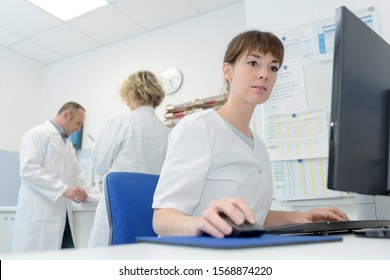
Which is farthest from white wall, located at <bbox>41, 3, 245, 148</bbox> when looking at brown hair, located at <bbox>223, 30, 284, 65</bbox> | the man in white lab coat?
brown hair, located at <bbox>223, 30, 284, 65</bbox>

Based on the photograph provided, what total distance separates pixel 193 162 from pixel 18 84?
334 cm

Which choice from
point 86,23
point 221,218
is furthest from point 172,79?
point 221,218

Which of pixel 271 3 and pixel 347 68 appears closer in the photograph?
pixel 347 68

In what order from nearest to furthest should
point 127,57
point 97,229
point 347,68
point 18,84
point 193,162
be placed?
point 347,68, point 193,162, point 97,229, point 127,57, point 18,84

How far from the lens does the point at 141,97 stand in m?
1.67

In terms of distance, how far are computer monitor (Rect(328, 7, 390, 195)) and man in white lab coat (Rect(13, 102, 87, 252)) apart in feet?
5.68

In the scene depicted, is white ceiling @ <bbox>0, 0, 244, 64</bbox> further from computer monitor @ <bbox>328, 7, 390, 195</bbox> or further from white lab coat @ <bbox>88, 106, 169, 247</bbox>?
computer monitor @ <bbox>328, 7, 390, 195</bbox>

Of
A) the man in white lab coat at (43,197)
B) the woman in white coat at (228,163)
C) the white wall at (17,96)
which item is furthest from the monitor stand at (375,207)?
the white wall at (17,96)

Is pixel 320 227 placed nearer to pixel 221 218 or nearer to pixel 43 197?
pixel 221 218

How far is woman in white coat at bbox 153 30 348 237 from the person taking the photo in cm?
61

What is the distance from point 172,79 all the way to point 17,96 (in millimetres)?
1783

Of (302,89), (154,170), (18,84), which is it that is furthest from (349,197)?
(18,84)

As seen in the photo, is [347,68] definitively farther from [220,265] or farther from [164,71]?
[164,71]

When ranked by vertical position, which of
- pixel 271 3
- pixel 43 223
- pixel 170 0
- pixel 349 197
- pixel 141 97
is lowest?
pixel 43 223
